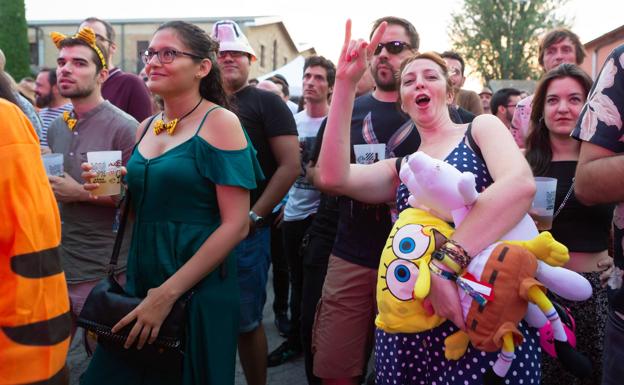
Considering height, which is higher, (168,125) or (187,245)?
(168,125)

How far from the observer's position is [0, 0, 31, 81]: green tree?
26.4m

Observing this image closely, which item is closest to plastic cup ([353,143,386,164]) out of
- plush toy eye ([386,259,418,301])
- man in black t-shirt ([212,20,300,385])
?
man in black t-shirt ([212,20,300,385])

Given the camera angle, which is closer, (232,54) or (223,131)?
(223,131)

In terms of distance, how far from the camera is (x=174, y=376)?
7.75ft

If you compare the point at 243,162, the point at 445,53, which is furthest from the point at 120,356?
the point at 445,53

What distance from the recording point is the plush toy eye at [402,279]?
1.88 metres

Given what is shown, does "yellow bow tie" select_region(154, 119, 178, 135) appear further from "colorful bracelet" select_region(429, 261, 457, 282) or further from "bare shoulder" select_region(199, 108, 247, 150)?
"colorful bracelet" select_region(429, 261, 457, 282)

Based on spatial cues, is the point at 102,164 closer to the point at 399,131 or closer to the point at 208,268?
the point at 208,268

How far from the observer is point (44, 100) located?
809 cm

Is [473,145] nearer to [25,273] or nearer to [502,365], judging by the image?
[502,365]

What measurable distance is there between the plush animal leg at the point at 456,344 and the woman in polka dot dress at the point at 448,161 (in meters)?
0.07

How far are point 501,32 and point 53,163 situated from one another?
3427cm

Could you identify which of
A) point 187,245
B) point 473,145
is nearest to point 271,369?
point 187,245

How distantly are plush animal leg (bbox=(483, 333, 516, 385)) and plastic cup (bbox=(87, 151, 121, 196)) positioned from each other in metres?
1.99
